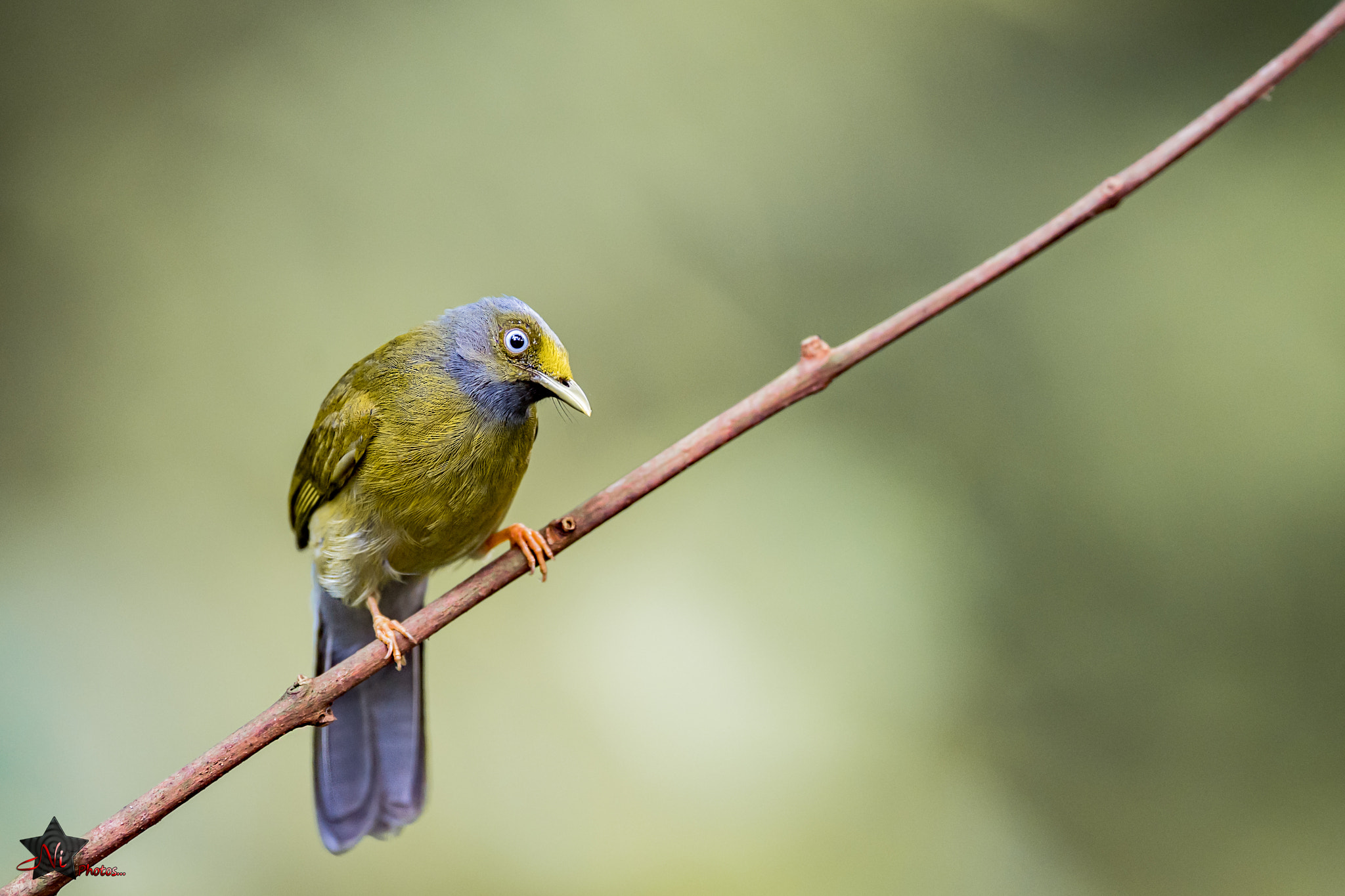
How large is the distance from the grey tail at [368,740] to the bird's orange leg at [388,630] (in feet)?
0.48

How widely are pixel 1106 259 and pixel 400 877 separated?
8.94 feet

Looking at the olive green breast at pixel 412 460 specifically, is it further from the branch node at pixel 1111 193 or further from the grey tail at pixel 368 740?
the branch node at pixel 1111 193

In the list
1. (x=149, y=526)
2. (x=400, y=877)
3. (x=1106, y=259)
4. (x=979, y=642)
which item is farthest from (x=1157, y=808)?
(x=149, y=526)

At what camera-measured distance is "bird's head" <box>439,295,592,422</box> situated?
1779 mm

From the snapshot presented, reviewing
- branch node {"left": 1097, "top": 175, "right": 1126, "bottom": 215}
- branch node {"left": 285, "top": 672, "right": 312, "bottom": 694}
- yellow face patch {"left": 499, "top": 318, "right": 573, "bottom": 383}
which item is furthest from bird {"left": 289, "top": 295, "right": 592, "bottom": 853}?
branch node {"left": 1097, "top": 175, "right": 1126, "bottom": 215}

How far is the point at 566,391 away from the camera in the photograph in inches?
68.6

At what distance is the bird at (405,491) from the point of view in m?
1.88

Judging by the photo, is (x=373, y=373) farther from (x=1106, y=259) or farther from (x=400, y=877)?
Answer: (x=1106, y=259)

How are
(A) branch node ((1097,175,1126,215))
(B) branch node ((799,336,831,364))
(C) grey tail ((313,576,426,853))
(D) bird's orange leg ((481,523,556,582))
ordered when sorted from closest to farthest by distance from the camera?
(A) branch node ((1097,175,1126,215)) < (B) branch node ((799,336,831,364)) < (D) bird's orange leg ((481,523,556,582)) < (C) grey tail ((313,576,426,853))

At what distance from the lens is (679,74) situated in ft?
10.5

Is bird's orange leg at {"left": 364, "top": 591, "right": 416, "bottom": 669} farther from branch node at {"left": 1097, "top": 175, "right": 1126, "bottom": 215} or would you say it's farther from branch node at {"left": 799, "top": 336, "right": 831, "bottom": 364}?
branch node at {"left": 1097, "top": 175, "right": 1126, "bottom": 215}

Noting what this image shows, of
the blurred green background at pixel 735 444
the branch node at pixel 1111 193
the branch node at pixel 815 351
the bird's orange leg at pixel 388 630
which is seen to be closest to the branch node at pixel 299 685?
the bird's orange leg at pixel 388 630

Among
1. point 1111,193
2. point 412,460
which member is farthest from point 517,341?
point 1111,193

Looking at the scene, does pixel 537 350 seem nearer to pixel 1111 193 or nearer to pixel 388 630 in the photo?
pixel 388 630
